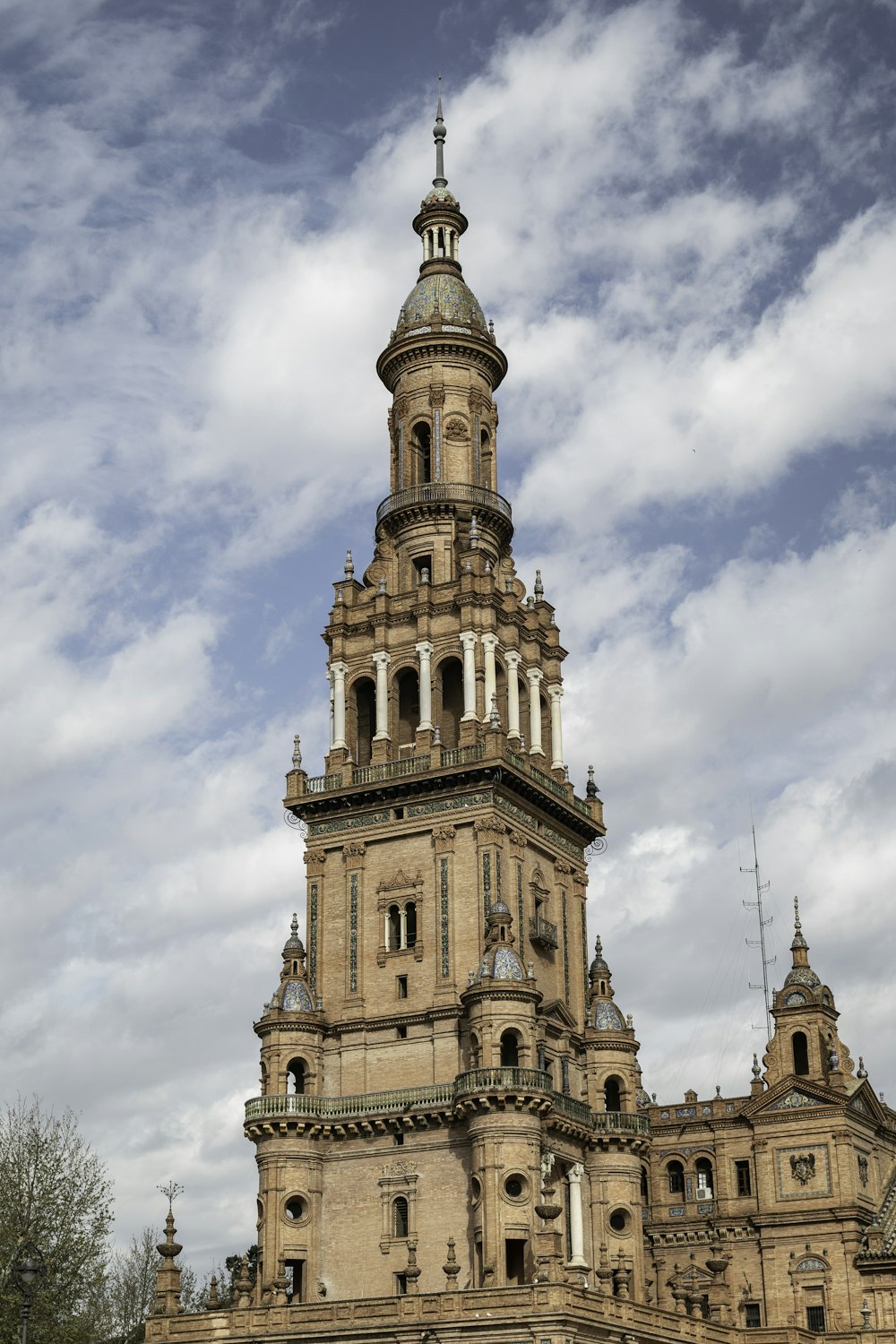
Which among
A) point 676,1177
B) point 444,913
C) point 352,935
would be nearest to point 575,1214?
point 444,913

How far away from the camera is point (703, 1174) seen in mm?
98500

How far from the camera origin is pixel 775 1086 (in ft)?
319

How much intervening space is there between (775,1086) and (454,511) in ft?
113

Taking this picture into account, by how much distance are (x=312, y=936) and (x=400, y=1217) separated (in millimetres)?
13200

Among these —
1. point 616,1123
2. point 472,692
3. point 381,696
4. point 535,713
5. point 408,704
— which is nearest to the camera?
point 616,1123

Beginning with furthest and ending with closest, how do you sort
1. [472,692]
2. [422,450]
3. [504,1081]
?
[422,450] → [472,692] → [504,1081]

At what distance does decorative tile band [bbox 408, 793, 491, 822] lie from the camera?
80.9m

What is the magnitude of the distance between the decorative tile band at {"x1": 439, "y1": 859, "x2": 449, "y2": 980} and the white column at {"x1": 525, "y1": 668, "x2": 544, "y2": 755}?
32.7ft

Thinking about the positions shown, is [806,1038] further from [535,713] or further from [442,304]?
[442,304]

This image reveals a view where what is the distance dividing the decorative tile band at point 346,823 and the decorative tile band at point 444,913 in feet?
13.6

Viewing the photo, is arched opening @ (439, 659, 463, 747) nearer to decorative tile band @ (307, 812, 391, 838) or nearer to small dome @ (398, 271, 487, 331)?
decorative tile band @ (307, 812, 391, 838)

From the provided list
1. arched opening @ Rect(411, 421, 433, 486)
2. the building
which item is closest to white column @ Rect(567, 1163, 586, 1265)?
the building

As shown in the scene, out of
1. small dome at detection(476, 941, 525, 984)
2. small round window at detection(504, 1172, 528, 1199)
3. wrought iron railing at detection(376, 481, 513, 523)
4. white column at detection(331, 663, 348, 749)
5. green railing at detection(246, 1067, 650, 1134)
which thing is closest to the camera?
small round window at detection(504, 1172, 528, 1199)

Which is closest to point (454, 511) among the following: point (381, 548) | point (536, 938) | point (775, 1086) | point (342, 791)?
point (381, 548)
